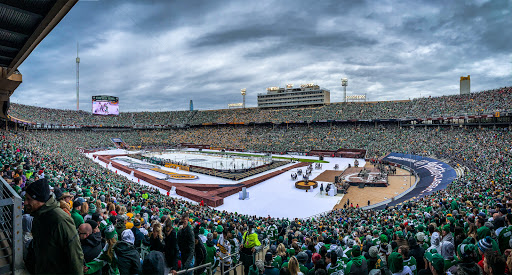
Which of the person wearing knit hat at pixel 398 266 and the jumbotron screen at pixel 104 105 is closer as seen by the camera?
the person wearing knit hat at pixel 398 266

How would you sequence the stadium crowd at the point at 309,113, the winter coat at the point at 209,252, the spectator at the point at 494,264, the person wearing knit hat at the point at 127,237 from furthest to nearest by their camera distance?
the stadium crowd at the point at 309,113 < the winter coat at the point at 209,252 < the person wearing knit hat at the point at 127,237 < the spectator at the point at 494,264

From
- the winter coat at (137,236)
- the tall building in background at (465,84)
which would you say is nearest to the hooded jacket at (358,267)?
the winter coat at (137,236)

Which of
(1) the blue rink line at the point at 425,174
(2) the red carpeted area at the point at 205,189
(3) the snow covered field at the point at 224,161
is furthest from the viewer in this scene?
(3) the snow covered field at the point at 224,161

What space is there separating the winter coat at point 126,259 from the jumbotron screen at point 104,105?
86.4 metres

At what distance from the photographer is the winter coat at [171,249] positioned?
16.5 ft

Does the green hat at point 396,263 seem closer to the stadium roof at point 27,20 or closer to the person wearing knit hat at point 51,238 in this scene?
the person wearing knit hat at point 51,238

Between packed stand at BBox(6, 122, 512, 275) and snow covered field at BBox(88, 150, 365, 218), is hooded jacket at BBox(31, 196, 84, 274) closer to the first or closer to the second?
packed stand at BBox(6, 122, 512, 275)

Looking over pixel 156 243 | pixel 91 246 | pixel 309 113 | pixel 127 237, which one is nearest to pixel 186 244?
pixel 156 243

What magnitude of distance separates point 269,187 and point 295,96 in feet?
288

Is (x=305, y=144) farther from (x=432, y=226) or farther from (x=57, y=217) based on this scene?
(x=57, y=217)

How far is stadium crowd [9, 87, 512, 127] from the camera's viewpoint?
1879 inches

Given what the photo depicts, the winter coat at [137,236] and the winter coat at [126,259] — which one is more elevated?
the winter coat at [126,259]

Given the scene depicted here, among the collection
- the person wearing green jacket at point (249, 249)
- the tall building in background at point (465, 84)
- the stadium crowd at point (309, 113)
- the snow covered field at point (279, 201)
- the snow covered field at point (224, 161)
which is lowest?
the snow covered field at point (279, 201)

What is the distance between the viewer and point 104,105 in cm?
7869
